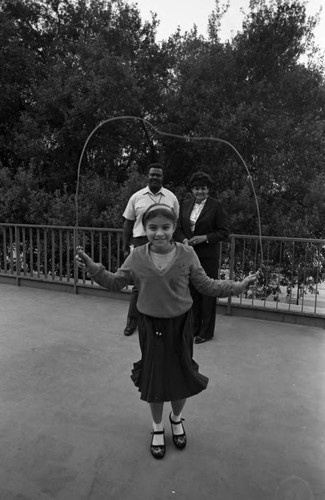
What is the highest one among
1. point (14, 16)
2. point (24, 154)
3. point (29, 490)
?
point (14, 16)

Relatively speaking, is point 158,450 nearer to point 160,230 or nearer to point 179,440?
point 179,440

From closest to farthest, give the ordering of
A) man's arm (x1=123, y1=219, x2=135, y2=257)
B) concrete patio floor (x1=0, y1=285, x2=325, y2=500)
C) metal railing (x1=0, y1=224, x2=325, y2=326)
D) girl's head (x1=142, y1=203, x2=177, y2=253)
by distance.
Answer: concrete patio floor (x1=0, y1=285, x2=325, y2=500), girl's head (x1=142, y1=203, x2=177, y2=253), man's arm (x1=123, y1=219, x2=135, y2=257), metal railing (x1=0, y1=224, x2=325, y2=326)

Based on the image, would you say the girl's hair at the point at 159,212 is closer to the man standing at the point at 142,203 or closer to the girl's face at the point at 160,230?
the girl's face at the point at 160,230

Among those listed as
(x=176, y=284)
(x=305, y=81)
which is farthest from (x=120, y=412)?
(x=305, y=81)

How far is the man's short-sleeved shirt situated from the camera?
4.01 meters

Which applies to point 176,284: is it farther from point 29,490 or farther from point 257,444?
point 29,490

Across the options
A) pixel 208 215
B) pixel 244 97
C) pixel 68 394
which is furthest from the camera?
pixel 244 97

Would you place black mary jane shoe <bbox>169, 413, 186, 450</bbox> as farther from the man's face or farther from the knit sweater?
the man's face

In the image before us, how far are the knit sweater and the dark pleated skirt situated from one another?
0.08 m

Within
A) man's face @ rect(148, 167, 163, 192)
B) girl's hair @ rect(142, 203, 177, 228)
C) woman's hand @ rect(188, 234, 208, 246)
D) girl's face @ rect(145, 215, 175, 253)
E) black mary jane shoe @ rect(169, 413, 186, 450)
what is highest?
man's face @ rect(148, 167, 163, 192)

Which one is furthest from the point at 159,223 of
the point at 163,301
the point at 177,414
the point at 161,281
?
the point at 177,414

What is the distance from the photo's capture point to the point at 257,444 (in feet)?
7.41

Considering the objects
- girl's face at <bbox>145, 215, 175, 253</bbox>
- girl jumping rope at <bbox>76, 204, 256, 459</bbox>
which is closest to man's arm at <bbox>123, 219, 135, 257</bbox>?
girl jumping rope at <bbox>76, 204, 256, 459</bbox>

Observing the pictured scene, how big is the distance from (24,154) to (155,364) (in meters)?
8.77
